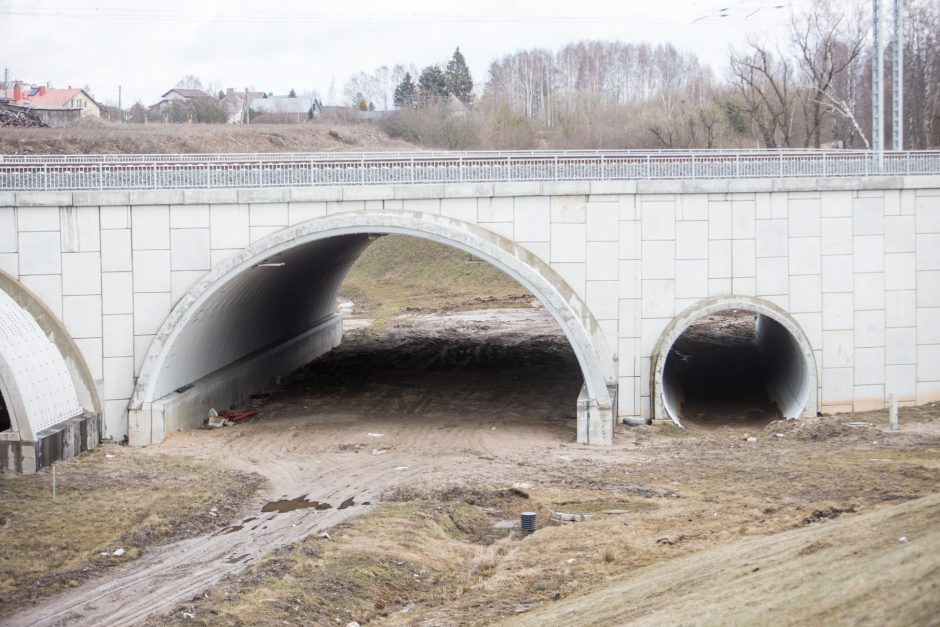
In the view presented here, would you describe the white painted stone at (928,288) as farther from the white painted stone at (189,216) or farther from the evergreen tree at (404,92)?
the evergreen tree at (404,92)

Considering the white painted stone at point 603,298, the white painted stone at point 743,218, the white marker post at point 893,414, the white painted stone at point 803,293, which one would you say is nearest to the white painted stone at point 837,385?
the white painted stone at point 803,293

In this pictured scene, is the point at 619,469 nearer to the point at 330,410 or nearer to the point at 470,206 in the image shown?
the point at 470,206

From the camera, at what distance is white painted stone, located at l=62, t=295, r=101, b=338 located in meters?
28.5

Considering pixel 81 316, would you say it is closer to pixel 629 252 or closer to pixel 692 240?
pixel 629 252

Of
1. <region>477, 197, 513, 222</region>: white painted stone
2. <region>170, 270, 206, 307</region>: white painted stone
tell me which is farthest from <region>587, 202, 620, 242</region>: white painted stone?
<region>170, 270, 206, 307</region>: white painted stone

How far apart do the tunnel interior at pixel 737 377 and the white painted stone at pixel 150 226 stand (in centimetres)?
1467

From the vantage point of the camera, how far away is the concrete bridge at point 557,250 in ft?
93.3

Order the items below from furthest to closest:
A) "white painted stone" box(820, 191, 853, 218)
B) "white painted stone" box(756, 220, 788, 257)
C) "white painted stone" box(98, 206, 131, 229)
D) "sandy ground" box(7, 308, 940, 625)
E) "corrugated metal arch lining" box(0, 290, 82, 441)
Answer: "white painted stone" box(820, 191, 853, 218)
"white painted stone" box(756, 220, 788, 257)
"white painted stone" box(98, 206, 131, 229)
"corrugated metal arch lining" box(0, 290, 82, 441)
"sandy ground" box(7, 308, 940, 625)

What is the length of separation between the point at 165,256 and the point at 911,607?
73.9 ft

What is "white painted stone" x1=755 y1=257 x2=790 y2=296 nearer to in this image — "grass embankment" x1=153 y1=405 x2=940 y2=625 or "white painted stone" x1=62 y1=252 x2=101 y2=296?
"grass embankment" x1=153 y1=405 x2=940 y2=625

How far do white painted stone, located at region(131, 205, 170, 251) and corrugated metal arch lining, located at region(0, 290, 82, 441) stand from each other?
3463 millimetres

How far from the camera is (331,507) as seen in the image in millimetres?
22672

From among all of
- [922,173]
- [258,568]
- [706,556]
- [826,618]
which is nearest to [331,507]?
[258,568]

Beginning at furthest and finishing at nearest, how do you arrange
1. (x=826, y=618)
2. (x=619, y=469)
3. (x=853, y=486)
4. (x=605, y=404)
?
1. (x=605, y=404)
2. (x=619, y=469)
3. (x=853, y=486)
4. (x=826, y=618)
